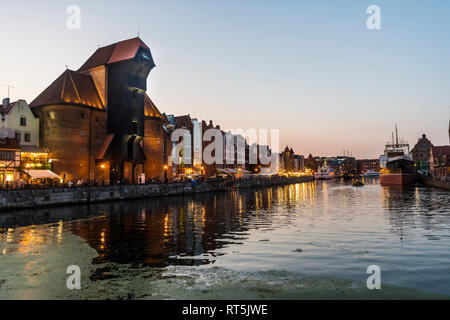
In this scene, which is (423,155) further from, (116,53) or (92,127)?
(92,127)

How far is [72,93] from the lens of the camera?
5272cm

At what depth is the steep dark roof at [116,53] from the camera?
57.2m

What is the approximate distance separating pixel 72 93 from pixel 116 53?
1150cm

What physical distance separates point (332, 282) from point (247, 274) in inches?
122

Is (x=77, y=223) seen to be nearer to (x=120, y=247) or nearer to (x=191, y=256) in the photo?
(x=120, y=247)

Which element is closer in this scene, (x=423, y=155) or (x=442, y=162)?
(x=442, y=162)

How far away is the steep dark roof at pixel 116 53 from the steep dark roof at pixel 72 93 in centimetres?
411

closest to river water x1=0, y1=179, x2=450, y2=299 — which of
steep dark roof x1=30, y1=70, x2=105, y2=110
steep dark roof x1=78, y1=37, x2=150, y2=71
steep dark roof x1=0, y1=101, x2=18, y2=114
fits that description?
steep dark roof x1=0, y1=101, x2=18, y2=114

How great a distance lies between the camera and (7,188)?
1473 inches

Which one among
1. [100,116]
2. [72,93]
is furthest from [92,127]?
[72,93]

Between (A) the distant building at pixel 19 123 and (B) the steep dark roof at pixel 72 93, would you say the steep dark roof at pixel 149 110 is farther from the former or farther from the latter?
(A) the distant building at pixel 19 123

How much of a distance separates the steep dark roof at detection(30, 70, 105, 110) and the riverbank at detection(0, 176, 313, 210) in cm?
1544

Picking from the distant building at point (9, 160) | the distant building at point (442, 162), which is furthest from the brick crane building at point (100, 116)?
the distant building at point (442, 162)

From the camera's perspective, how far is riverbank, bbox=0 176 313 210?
123 feet
